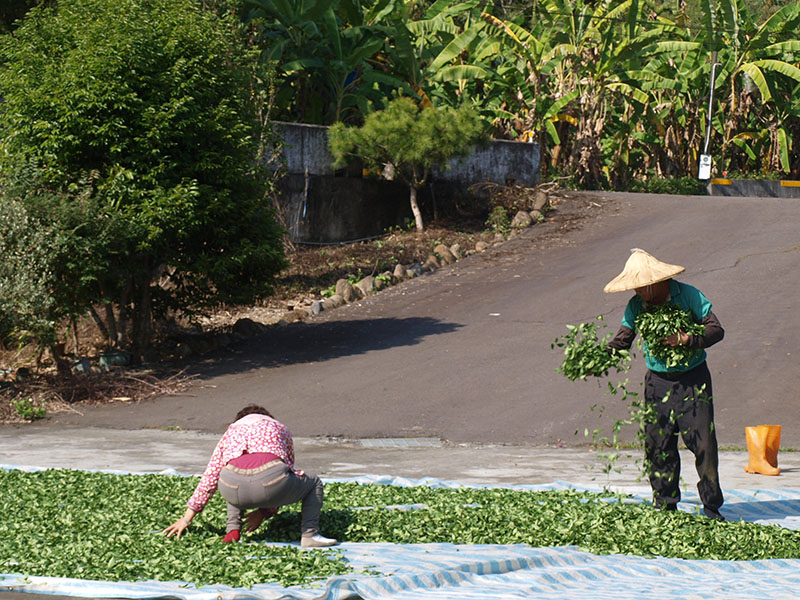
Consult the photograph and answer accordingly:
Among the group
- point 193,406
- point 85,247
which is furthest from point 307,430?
point 85,247

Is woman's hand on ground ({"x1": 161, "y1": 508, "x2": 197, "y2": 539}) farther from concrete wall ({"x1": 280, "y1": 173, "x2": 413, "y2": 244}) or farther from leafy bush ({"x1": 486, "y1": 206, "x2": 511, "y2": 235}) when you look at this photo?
leafy bush ({"x1": 486, "y1": 206, "x2": 511, "y2": 235})

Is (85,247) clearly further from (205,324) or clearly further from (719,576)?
(719,576)

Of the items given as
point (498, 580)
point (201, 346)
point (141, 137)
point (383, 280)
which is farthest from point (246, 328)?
point (498, 580)

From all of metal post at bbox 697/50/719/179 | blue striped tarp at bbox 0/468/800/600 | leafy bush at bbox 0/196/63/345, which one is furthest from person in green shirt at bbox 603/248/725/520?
metal post at bbox 697/50/719/179

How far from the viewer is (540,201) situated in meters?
25.1

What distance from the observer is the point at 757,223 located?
74.4ft

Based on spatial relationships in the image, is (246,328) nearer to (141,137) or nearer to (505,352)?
(141,137)

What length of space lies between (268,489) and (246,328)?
466 inches

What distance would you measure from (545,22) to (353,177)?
1187cm

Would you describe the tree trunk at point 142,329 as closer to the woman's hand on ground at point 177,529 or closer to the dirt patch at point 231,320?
the dirt patch at point 231,320

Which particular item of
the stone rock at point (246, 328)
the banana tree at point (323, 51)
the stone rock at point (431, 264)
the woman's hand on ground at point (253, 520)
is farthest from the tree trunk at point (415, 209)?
the woman's hand on ground at point (253, 520)

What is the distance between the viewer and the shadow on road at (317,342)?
610 inches

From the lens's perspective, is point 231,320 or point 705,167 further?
point 705,167

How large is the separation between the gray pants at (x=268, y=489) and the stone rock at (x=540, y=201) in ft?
64.7
